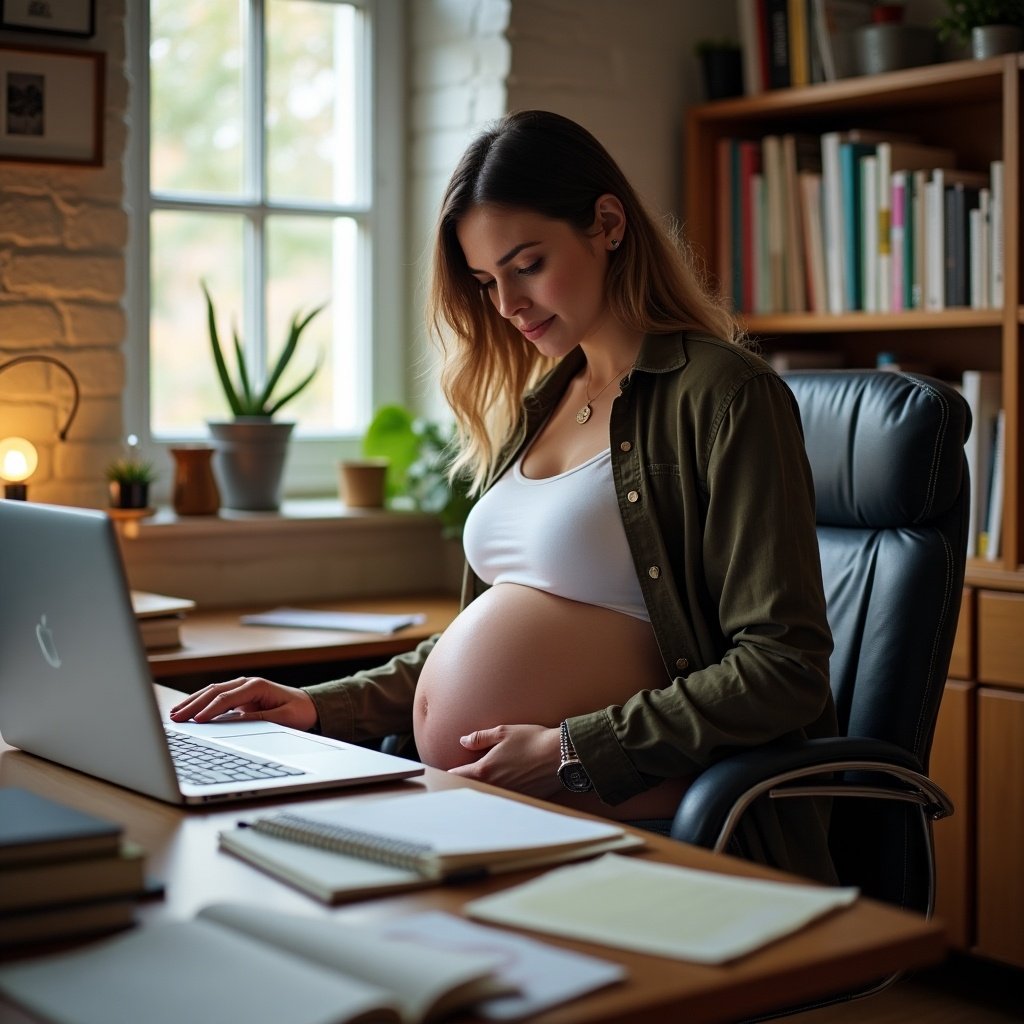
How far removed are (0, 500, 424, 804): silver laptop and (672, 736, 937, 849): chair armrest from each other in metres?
0.30

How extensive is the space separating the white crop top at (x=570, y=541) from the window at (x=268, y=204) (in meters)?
1.44

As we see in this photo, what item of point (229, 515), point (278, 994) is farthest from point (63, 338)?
point (278, 994)

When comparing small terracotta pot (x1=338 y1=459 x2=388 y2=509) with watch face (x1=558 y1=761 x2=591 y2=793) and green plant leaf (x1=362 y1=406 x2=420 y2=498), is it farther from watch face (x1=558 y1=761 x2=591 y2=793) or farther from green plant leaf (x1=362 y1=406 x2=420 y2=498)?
watch face (x1=558 y1=761 x2=591 y2=793)

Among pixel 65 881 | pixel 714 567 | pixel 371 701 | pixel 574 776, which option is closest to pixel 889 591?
pixel 714 567

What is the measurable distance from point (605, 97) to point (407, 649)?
1.38m

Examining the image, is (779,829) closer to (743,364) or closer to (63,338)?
(743,364)

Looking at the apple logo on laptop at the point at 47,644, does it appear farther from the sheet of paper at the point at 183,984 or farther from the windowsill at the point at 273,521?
the windowsill at the point at 273,521

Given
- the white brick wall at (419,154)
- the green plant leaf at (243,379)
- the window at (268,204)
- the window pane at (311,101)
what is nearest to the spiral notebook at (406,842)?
the white brick wall at (419,154)

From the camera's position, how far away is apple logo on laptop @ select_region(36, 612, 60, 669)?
1.39 m

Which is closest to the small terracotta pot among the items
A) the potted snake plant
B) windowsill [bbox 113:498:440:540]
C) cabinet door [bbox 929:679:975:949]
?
windowsill [bbox 113:498:440:540]

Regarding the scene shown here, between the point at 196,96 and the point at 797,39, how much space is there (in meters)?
1.30

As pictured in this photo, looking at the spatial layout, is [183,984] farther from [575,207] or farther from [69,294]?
[69,294]

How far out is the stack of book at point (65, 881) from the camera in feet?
3.29

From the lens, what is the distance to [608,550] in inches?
70.2
